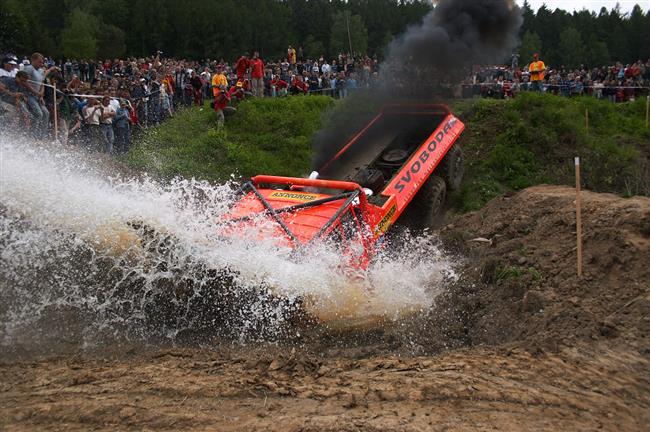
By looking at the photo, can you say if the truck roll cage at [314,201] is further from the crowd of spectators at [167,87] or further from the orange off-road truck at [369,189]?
the crowd of spectators at [167,87]

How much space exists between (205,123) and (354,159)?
562 cm

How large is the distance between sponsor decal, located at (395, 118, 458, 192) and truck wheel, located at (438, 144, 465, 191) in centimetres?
45

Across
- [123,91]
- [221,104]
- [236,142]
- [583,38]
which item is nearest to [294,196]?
[236,142]

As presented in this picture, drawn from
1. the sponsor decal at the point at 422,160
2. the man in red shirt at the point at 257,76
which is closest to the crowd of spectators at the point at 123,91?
the man in red shirt at the point at 257,76

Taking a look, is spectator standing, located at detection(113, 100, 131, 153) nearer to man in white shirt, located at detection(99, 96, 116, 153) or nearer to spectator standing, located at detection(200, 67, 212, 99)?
man in white shirt, located at detection(99, 96, 116, 153)

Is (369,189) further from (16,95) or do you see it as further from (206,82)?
(206,82)

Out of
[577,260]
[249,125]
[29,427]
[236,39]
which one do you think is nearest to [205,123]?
[249,125]

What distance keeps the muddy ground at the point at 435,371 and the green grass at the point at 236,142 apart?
689cm

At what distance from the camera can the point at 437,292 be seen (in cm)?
715

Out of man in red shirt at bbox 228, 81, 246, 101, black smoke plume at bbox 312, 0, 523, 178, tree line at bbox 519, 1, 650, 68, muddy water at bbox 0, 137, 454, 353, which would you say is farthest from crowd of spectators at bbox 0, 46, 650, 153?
tree line at bbox 519, 1, 650, 68

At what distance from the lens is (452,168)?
35.7 ft

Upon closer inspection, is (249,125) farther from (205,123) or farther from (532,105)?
(532,105)

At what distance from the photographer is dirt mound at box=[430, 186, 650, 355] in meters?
5.33

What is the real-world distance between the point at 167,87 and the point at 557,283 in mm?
12395
